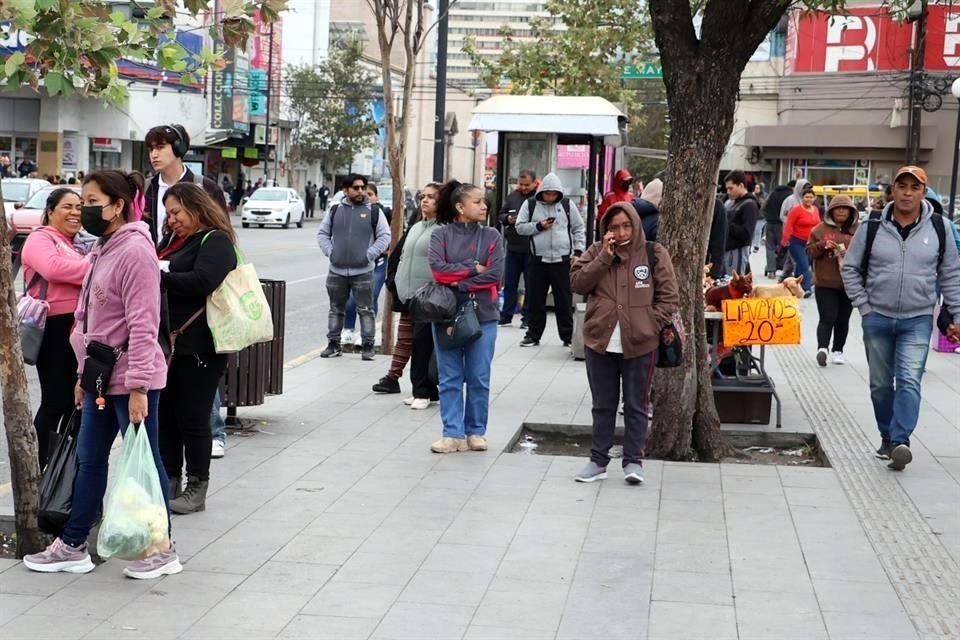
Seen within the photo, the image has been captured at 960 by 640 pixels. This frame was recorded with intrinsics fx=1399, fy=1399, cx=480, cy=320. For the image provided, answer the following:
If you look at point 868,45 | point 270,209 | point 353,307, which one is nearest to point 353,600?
point 353,307

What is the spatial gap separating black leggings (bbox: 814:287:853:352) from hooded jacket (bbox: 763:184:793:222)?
469 inches

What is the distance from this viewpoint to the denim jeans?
539 inches

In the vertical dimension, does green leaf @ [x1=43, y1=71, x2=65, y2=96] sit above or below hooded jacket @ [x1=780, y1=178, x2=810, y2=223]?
above

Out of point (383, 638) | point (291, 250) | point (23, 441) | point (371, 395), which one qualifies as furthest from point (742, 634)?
point (291, 250)

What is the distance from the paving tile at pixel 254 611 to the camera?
5.35 meters

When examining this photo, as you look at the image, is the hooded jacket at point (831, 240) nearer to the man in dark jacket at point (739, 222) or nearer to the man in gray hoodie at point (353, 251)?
the man in dark jacket at point (739, 222)

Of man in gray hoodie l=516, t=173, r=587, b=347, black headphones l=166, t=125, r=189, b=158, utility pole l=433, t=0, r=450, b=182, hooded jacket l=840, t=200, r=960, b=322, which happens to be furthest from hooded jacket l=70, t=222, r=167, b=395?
utility pole l=433, t=0, r=450, b=182

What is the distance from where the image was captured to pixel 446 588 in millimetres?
5926

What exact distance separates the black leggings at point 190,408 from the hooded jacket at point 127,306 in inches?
42.7

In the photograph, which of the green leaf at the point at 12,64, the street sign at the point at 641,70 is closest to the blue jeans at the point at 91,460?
the green leaf at the point at 12,64

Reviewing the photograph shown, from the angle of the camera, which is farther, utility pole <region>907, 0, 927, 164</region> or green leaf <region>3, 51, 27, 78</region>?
utility pole <region>907, 0, 927, 164</region>

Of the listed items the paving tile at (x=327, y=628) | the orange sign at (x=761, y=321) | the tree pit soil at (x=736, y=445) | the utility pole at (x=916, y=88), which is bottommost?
the tree pit soil at (x=736, y=445)

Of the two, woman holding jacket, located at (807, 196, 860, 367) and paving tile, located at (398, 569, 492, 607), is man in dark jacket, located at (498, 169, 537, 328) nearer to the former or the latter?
woman holding jacket, located at (807, 196, 860, 367)

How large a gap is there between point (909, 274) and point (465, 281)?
9.13 feet
